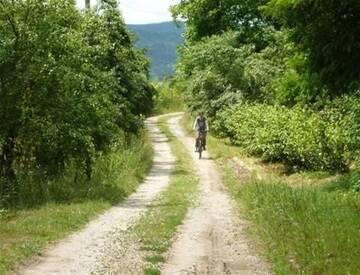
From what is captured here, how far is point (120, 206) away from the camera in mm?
16969

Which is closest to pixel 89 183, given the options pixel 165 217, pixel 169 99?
pixel 165 217

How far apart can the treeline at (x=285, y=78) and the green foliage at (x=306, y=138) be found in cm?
3

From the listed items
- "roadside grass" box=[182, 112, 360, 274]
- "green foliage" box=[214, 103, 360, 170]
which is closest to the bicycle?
"green foliage" box=[214, 103, 360, 170]

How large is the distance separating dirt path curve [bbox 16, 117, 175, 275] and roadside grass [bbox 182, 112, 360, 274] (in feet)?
8.59

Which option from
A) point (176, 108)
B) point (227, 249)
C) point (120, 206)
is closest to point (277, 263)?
point (227, 249)

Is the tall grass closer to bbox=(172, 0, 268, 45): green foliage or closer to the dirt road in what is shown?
the dirt road

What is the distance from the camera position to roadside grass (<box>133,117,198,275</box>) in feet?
35.7

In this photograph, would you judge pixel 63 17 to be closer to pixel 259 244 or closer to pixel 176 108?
pixel 259 244

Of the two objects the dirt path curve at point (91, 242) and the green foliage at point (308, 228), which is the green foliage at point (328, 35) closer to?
the green foliage at point (308, 228)

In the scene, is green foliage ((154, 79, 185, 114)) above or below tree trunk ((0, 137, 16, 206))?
below

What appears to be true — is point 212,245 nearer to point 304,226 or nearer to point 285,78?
point 304,226

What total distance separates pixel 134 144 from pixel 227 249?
19.4 meters

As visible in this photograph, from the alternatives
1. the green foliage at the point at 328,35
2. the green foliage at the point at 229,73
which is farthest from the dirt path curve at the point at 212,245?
the green foliage at the point at 229,73

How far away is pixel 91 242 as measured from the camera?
38.5ft
